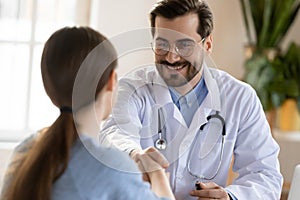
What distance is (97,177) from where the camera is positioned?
1.25 m

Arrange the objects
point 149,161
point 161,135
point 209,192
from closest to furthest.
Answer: point 149,161 < point 209,192 < point 161,135

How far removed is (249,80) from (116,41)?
250 cm

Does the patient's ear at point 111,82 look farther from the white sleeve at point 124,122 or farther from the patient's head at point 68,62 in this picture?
the white sleeve at point 124,122

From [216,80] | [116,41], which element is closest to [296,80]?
[216,80]

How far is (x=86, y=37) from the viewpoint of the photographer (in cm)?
126

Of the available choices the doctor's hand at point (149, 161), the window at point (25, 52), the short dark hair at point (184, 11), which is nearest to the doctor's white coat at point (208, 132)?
the short dark hair at point (184, 11)

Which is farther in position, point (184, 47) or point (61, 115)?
point (184, 47)

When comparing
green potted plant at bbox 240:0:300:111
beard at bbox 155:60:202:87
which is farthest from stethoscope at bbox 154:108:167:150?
green potted plant at bbox 240:0:300:111

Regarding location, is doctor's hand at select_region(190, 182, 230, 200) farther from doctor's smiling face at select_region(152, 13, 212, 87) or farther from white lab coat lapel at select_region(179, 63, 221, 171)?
doctor's smiling face at select_region(152, 13, 212, 87)

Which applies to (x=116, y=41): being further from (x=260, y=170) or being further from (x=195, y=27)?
(x=260, y=170)

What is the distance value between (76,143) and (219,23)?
275 cm

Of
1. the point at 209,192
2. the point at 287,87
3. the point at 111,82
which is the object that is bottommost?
the point at 287,87

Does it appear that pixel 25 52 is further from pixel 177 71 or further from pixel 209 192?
pixel 209 192

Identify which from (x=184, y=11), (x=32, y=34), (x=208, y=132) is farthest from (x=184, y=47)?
(x=32, y=34)
